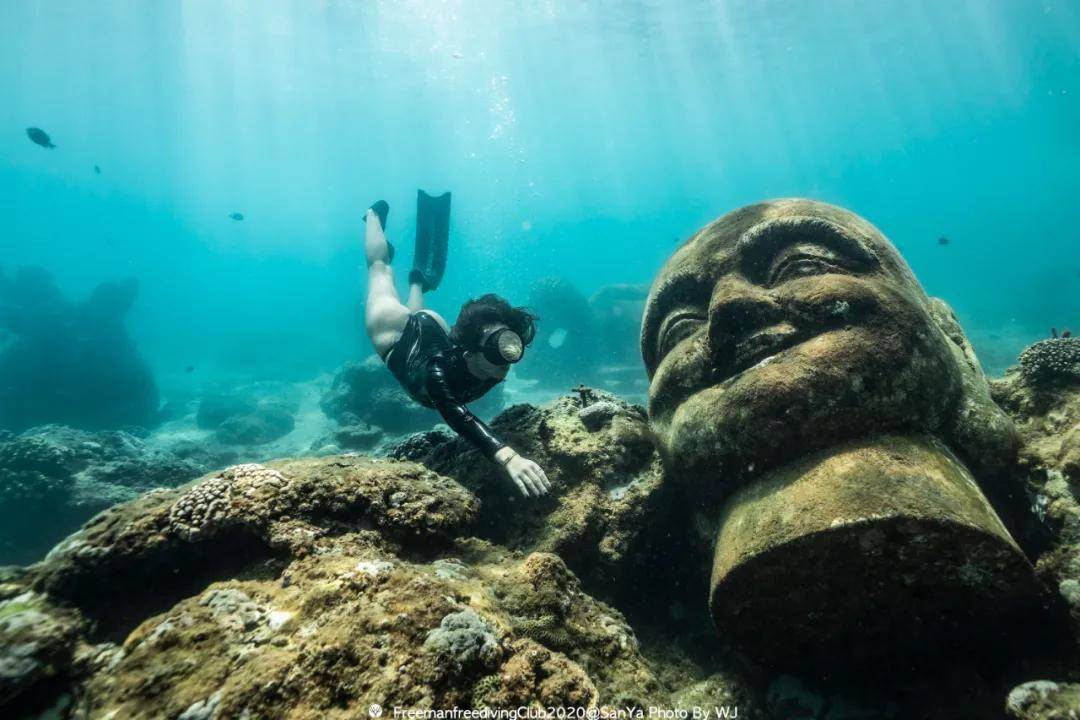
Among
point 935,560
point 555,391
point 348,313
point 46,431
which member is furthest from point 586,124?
point 935,560

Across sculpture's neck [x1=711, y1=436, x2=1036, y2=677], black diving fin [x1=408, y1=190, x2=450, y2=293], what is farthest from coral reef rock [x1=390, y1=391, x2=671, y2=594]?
black diving fin [x1=408, y1=190, x2=450, y2=293]

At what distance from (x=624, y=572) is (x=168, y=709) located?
10.6 ft

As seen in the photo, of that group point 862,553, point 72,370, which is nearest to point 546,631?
point 862,553

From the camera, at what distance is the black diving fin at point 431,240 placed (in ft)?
31.5

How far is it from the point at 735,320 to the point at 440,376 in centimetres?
286

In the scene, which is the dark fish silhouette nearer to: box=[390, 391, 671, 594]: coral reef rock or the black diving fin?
the black diving fin

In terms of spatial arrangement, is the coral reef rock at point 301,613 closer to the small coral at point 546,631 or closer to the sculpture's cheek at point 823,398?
the small coral at point 546,631

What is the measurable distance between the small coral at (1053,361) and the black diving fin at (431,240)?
8.58 metres

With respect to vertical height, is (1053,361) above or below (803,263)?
below

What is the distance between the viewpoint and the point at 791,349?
328 cm

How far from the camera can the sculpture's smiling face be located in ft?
9.82

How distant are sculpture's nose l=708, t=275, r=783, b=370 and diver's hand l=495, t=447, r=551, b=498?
1660 millimetres

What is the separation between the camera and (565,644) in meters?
2.46

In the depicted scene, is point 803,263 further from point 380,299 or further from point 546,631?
point 380,299
